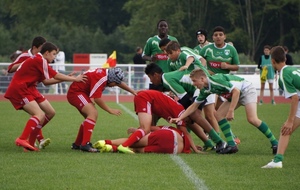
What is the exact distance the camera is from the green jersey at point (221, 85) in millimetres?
13500

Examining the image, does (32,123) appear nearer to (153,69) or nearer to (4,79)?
(153,69)

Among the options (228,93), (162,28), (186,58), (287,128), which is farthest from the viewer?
(162,28)

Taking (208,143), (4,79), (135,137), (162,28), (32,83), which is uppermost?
(162,28)

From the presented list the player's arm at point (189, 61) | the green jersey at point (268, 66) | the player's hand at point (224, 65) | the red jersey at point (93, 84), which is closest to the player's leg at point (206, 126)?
the player's arm at point (189, 61)

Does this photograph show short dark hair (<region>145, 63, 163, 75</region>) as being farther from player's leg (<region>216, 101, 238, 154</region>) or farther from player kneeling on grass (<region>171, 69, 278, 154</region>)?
player's leg (<region>216, 101, 238, 154</region>)

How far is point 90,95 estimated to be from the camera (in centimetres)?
1442

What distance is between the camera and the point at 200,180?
11.1m

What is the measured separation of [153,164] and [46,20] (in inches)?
2263

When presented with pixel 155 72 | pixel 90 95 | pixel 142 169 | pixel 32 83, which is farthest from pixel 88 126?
pixel 142 169

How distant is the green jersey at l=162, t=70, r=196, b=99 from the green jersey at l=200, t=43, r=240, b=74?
2.05 m

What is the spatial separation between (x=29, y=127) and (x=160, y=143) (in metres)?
2.00

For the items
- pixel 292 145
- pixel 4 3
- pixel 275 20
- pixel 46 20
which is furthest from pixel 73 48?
pixel 292 145

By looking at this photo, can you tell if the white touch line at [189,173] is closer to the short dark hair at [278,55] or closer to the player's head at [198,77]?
the player's head at [198,77]

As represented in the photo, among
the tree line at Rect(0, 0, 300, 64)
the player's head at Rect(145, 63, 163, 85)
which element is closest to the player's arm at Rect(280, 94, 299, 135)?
the player's head at Rect(145, 63, 163, 85)
